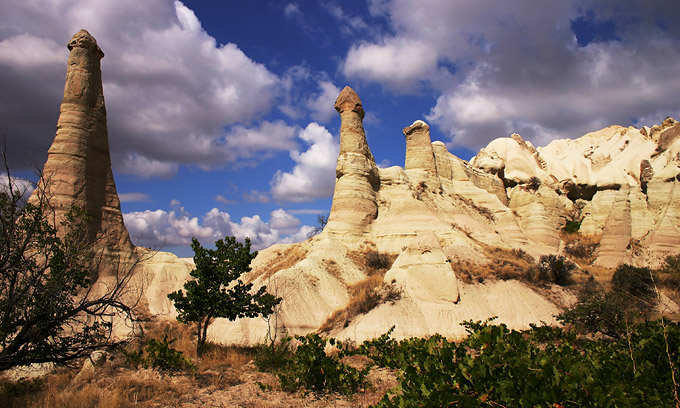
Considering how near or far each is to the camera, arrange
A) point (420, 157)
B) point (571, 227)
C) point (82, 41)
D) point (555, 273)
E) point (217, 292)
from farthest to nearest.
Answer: point (571, 227) < point (420, 157) < point (82, 41) < point (555, 273) < point (217, 292)

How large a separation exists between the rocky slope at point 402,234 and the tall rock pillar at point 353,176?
9 cm

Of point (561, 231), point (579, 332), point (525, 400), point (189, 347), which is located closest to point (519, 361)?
point (525, 400)

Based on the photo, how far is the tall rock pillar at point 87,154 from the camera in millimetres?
22109

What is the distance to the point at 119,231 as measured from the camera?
2438cm

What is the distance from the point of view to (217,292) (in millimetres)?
11555

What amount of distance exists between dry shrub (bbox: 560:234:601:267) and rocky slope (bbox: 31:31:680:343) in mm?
1128

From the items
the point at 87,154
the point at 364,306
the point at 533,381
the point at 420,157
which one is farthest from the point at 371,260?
the point at 533,381

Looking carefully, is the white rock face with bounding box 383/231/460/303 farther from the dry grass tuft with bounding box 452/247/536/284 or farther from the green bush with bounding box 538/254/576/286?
the green bush with bounding box 538/254/576/286

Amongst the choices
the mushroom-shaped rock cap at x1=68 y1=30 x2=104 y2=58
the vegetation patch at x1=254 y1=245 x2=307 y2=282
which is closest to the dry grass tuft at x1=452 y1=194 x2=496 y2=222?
the vegetation patch at x1=254 y1=245 x2=307 y2=282

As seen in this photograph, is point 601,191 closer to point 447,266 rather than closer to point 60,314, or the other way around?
point 447,266

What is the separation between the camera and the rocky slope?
1766cm

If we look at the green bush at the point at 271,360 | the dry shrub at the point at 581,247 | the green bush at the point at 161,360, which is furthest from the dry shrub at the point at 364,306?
the dry shrub at the point at 581,247

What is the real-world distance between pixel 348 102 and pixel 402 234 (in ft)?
40.2

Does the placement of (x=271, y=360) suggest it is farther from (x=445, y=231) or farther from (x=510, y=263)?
(x=445, y=231)
